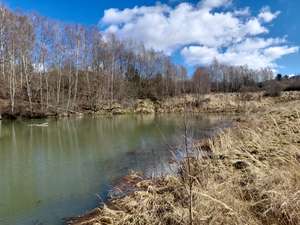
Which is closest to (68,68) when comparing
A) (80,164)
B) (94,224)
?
(80,164)

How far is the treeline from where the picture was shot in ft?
102

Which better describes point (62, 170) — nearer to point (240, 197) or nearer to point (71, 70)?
point (240, 197)

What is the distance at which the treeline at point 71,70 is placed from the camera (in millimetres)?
30984

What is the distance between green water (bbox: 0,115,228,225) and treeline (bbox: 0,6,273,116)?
10.5 meters

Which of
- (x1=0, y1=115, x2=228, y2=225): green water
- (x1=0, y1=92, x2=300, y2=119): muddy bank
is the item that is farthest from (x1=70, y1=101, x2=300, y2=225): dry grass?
(x1=0, y1=92, x2=300, y2=119): muddy bank

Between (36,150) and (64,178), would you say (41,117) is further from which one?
(64,178)

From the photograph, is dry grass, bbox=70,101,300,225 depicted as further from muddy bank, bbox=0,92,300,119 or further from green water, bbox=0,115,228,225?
muddy bank, bbox=0,92,300,119

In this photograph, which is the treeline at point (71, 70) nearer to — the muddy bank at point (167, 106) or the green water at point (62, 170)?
the muddy bank at point (167, 106)

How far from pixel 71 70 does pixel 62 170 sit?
3001cm

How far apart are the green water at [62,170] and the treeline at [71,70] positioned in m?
10.5

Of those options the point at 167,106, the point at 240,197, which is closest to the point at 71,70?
the point at 167,106

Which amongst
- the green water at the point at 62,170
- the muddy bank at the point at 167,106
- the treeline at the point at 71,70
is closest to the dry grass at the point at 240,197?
the green water at the point at 62,170

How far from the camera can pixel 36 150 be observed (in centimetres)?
1360

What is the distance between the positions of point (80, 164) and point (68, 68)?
95.0ft
